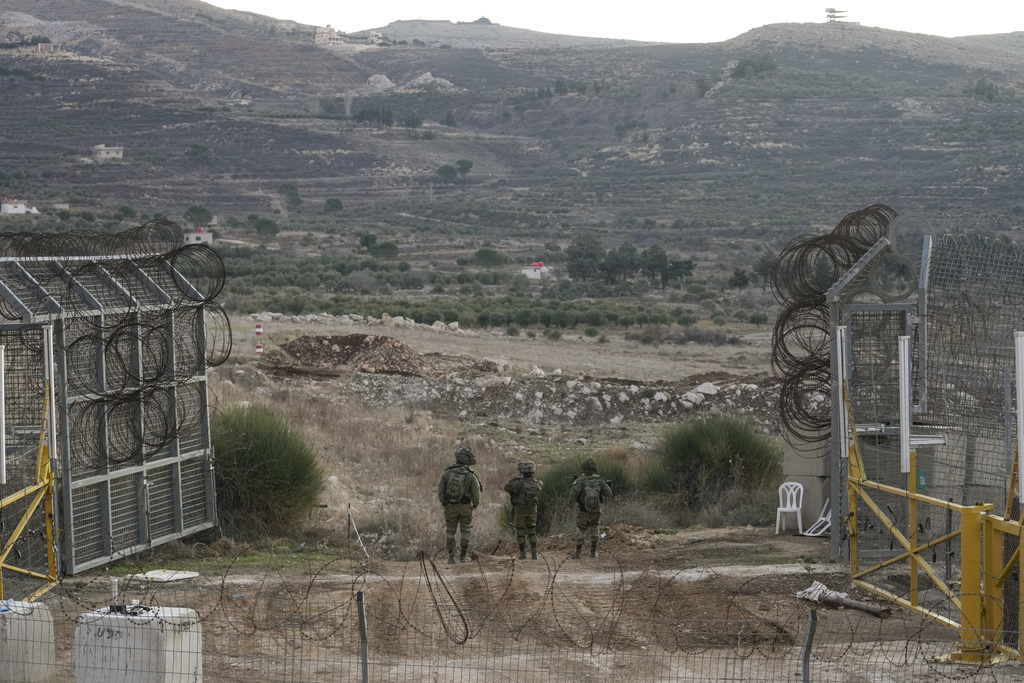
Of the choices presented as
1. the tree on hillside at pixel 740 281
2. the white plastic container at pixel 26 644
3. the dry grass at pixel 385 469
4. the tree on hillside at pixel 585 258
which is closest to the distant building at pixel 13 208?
the tree on hillside at pixel 585 258

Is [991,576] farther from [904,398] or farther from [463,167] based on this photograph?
[463,167]

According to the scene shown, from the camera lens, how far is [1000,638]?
863 cm

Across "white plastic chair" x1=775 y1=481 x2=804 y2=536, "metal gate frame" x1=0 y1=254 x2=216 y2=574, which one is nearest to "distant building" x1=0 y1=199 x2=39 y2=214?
"metal gate frame" x1=0 y1=254 x2=216 y2=574

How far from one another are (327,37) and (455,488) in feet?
594

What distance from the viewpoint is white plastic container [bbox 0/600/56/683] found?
24.7 feet

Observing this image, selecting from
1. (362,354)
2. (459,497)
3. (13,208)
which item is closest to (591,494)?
(459,497)

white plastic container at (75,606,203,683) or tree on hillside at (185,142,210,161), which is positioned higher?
tree on hillside at (185,142,210,161)

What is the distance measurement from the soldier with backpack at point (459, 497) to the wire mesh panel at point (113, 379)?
2.75 m

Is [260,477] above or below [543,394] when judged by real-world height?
above

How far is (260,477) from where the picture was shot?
14172mm

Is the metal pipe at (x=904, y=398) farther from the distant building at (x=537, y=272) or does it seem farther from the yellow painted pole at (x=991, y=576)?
the distant building at (x=537, y=272)

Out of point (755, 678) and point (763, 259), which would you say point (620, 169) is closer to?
point (763, 259)

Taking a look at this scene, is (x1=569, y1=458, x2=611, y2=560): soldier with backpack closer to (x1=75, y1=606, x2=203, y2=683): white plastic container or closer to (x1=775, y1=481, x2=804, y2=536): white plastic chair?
(x1=775, y1=481, x2=804, y2=536): white plastic chair

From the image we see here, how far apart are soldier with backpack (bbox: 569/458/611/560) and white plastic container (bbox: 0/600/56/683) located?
6.52 m
